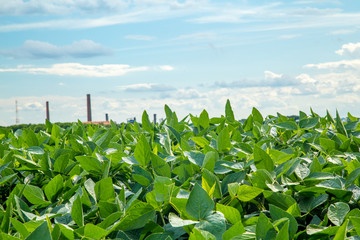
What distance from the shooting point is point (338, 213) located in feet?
4.71

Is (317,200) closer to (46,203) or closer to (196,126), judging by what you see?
(46,203)

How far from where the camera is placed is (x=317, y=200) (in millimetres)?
1530

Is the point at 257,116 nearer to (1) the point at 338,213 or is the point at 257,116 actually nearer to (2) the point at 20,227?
(1) the point at 338,213

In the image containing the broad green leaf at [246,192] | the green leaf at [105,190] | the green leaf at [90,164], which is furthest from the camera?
the green leaf at [90,164]

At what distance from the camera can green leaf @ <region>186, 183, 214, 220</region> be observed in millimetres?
1217

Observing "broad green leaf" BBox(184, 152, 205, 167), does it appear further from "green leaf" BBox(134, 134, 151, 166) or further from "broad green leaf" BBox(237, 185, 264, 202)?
"broad green leaf" BBox(237, 185, 264, 202)

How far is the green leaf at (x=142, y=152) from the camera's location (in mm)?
1745

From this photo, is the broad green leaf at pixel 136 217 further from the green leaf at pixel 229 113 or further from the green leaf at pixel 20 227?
the green leaf at pixel 229 113

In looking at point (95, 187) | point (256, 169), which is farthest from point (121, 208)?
point (256, 169)

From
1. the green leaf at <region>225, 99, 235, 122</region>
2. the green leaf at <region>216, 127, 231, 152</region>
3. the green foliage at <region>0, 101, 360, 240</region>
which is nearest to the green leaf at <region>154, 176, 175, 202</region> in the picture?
the green foliage at <region>0, 101, 360, 240</region>

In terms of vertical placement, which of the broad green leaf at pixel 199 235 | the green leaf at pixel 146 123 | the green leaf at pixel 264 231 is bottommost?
the green leaf at pixel 264 231

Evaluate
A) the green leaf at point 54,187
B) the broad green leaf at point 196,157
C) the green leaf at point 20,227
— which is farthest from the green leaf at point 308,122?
the green leaf at point 20,227

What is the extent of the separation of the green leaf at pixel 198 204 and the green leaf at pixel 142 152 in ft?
1.87

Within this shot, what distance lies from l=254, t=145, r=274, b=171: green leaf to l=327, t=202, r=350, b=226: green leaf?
1.01 ft
